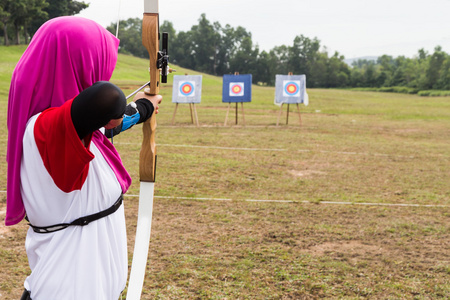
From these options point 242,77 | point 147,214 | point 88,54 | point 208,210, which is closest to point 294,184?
point 208,210

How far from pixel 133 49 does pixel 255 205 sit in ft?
183

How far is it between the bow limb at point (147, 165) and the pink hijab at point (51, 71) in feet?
2.20

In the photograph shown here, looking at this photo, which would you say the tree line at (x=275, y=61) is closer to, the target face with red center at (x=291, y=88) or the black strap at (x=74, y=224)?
the target face with red center at (x=291, y=88)

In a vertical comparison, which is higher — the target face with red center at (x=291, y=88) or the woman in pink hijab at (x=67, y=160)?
the target face with red center at (x=291, y=88)

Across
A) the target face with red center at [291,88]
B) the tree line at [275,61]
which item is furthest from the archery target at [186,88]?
the tree line at [275,61]

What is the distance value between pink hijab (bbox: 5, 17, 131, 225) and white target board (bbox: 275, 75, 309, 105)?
1160cm

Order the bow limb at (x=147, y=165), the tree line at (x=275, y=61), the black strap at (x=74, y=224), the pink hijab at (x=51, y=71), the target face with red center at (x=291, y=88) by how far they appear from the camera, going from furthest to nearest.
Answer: the tree line at (x=275, y=61), the target face with red center at (x=291, y=88), the bow limb at (x=147, y=165), the black strap at (x=74, y=224), the pink hijab at (x=51, y=71)

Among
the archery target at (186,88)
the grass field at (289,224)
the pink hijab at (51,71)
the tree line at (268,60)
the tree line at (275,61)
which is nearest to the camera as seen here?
the pink hijab at (51,71)

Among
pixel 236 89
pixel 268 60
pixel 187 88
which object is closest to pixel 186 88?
pixel 187 88

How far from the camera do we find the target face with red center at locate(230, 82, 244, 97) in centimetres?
1260

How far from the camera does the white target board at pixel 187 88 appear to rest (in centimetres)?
1234

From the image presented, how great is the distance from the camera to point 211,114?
14.9m

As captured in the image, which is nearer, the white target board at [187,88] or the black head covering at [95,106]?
the black head covering at [95,106]

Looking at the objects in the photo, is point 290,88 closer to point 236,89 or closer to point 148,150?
point 236,89
